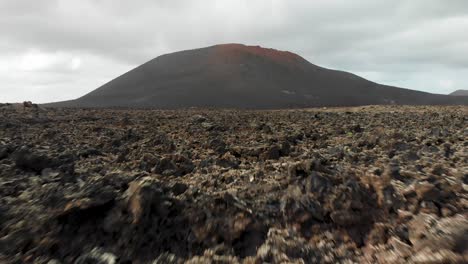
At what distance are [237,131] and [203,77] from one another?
213 feet

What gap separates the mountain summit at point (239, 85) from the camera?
214 ft

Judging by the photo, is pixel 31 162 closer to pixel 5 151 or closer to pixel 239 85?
pixel 5 151

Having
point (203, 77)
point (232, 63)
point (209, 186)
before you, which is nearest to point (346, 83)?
point (232, 63)

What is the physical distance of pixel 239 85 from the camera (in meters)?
73.2

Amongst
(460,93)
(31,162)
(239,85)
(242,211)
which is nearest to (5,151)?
(31,162)

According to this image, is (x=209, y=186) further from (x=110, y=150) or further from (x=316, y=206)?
(x=110, y=150)

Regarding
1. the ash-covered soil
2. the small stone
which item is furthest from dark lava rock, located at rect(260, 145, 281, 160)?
the small stone

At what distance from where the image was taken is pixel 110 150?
11.0 meters

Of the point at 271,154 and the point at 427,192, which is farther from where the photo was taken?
the point at 271,154

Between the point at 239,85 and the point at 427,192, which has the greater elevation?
the point at 239,85

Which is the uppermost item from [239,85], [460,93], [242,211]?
[239,85]

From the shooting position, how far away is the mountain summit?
214ft

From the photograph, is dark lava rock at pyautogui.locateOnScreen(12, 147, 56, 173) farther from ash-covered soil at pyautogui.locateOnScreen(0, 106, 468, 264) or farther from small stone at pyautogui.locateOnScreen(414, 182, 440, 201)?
small stone at pyautogui.locateOnScreen(414, 182, 440, 201)

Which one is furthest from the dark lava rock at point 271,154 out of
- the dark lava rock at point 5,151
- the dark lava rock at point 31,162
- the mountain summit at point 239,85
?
the mountain summit at point 239,85
